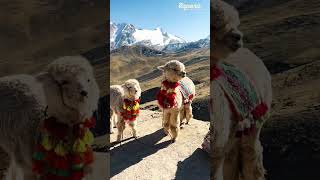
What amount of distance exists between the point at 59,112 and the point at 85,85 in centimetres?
24

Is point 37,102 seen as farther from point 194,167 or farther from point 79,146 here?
point 194,167

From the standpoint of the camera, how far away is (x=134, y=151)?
19.4 feet

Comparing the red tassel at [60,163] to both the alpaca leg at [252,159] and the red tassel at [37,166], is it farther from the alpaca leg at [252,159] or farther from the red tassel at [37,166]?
the alpaca leg at [252,159]

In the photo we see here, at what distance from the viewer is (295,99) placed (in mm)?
2881

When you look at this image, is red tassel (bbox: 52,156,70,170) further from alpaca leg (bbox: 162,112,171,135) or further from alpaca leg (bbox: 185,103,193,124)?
alpaca leg (bbox: 185,103,193,124)

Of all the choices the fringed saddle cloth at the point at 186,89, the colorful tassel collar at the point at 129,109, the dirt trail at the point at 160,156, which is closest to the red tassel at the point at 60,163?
the dirt trail at the point at 160,156

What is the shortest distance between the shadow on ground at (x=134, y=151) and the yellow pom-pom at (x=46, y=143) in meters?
2.70

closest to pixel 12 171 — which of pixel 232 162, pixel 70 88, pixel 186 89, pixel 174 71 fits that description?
pixel 70 88

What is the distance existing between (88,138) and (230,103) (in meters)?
0.96

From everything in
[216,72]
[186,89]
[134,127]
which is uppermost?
[216,72]

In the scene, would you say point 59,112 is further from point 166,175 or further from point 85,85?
point 166,175

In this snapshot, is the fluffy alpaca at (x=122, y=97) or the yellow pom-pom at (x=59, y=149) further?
the fluffy alpaca at (x=122, y=97)

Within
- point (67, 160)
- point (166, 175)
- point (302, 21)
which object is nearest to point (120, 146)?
point (166, 175)

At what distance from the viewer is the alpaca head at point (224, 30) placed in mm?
2715
